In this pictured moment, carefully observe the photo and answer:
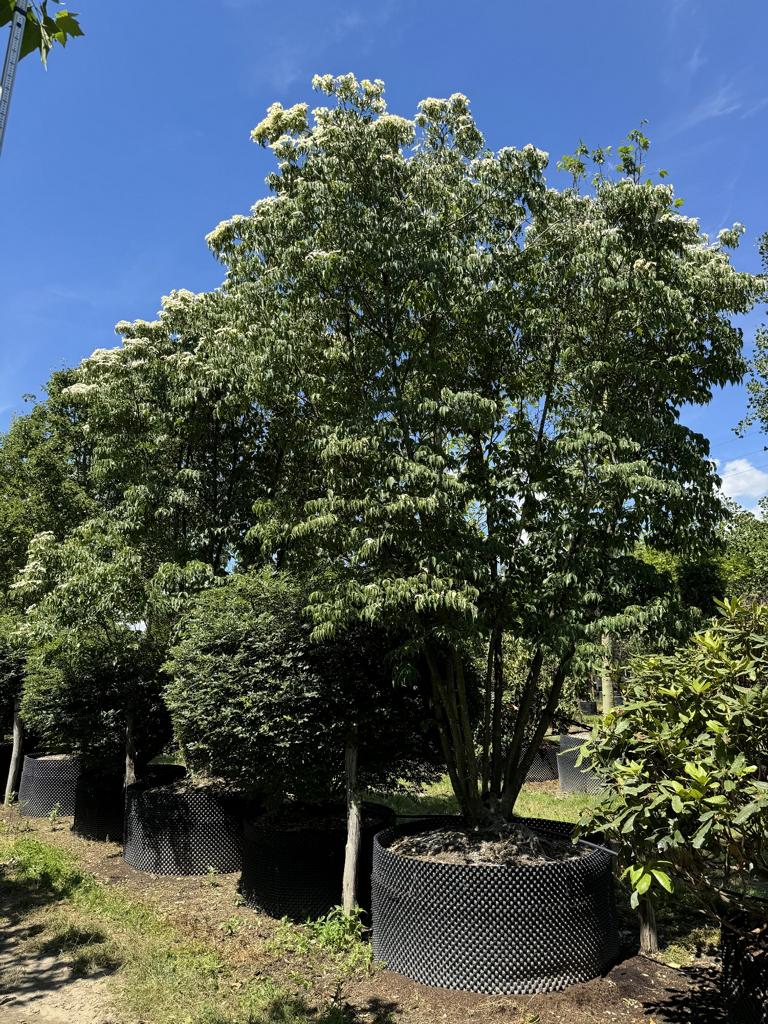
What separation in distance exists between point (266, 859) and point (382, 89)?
751cm

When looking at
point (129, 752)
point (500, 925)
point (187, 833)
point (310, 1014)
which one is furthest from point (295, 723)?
point (129, 752)

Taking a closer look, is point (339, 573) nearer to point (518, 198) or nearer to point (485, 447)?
point (485, 447)

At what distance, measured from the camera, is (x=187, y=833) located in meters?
8.85

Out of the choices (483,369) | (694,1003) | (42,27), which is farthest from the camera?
(483,369)

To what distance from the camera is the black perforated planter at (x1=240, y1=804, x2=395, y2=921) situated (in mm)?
6906

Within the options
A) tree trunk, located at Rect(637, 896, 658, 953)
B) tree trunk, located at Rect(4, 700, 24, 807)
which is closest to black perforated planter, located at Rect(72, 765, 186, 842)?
tree trunk, located at Rect(4, 700, 24, 807)

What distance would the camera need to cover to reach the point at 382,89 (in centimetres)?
658

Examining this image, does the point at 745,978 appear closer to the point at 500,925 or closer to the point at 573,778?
the point at 500,925

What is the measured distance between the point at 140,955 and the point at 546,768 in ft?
37.2

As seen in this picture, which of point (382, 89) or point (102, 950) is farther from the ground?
point (382, 89)

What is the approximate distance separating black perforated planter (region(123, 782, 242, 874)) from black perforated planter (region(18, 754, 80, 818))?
370cm

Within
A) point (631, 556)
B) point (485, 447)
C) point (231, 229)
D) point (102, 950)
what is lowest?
point (102, 950)

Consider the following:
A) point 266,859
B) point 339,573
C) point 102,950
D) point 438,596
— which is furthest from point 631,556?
point 102,950

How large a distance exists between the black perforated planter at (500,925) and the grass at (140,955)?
32.5 inches
